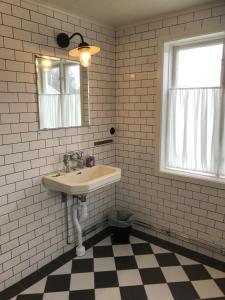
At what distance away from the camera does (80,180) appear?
237cm

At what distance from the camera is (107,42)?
2.67 m

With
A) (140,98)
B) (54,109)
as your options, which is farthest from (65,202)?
(140,98)

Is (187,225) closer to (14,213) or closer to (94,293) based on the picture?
(94,293)

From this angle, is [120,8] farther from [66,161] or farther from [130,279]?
[130,279]

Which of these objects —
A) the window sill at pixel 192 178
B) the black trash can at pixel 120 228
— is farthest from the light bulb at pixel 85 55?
the black trash can at pixel 120 228

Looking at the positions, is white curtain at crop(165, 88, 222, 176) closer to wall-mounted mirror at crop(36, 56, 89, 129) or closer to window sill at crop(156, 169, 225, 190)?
window sill at crop(156, 169, 225, 190)

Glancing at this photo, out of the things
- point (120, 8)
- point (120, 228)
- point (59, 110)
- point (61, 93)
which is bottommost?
point (120, 228)

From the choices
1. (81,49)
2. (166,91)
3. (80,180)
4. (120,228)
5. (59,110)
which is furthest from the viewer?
(120,228)

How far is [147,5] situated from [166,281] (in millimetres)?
2394

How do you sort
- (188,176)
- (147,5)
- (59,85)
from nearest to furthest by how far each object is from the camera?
(147,5), (59,85), (188,176)

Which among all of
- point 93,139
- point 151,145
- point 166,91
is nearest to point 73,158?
point 93,139

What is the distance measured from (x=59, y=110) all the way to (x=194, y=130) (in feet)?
4.36

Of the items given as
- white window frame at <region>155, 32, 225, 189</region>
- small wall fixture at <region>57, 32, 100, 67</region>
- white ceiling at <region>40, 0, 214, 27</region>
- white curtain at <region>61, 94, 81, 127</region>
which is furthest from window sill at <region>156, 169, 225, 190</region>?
white ceiling at <region>40, 0, 214, 27</region>

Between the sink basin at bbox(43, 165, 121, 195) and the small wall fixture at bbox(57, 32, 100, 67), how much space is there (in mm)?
984
